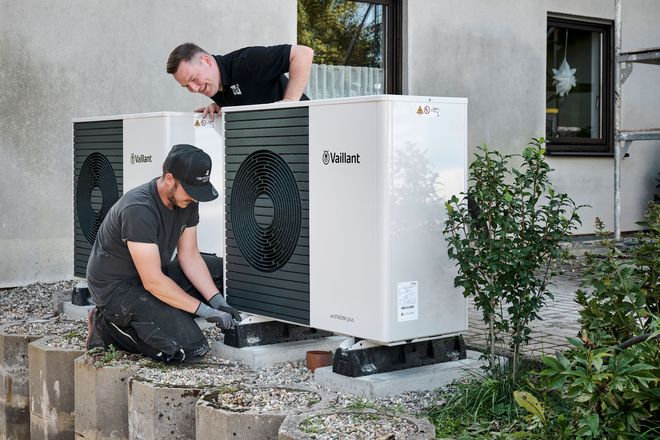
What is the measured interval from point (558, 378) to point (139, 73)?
6.10 metres

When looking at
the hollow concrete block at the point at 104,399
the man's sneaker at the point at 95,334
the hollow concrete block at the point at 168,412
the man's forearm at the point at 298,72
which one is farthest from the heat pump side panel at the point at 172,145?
the hollow concrete block at the point at 168,412

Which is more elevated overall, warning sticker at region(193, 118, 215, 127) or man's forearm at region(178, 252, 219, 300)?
warning sticker at region(193, 118, 215, 127)

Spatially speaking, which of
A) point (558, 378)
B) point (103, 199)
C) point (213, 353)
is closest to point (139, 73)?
point (103, 199)

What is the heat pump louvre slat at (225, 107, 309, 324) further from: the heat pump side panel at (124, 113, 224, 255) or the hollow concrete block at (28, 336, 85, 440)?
the hollow concrete block at (28, 336, 85, 440)

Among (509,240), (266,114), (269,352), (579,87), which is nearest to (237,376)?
(269,352)

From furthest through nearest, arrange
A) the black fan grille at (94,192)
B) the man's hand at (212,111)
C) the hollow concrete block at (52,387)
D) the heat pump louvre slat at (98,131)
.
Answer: the black fan grille at (94,192) → the heat pump louvre slat at (98,131) → the man's hand at (212,111) → the hollow concrete block at (52,387)

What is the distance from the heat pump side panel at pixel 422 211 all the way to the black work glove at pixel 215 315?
3.18 feet

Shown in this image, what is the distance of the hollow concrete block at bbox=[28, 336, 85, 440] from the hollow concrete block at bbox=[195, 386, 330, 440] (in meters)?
1.38

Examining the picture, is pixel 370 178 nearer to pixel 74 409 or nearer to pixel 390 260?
pixel 390 260

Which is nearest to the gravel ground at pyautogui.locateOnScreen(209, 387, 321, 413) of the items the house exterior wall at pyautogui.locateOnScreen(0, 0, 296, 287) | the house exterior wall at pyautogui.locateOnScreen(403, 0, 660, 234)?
the house exterior wall at pyautogui.locateOnScreen(0, 0, 296, 287)

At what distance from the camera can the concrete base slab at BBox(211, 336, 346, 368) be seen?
4.58m

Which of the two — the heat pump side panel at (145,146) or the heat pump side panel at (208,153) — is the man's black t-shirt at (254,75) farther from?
the heat pump side panel at (145,146)

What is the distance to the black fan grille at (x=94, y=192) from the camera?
19.1 ft

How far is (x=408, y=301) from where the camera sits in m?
3.99
